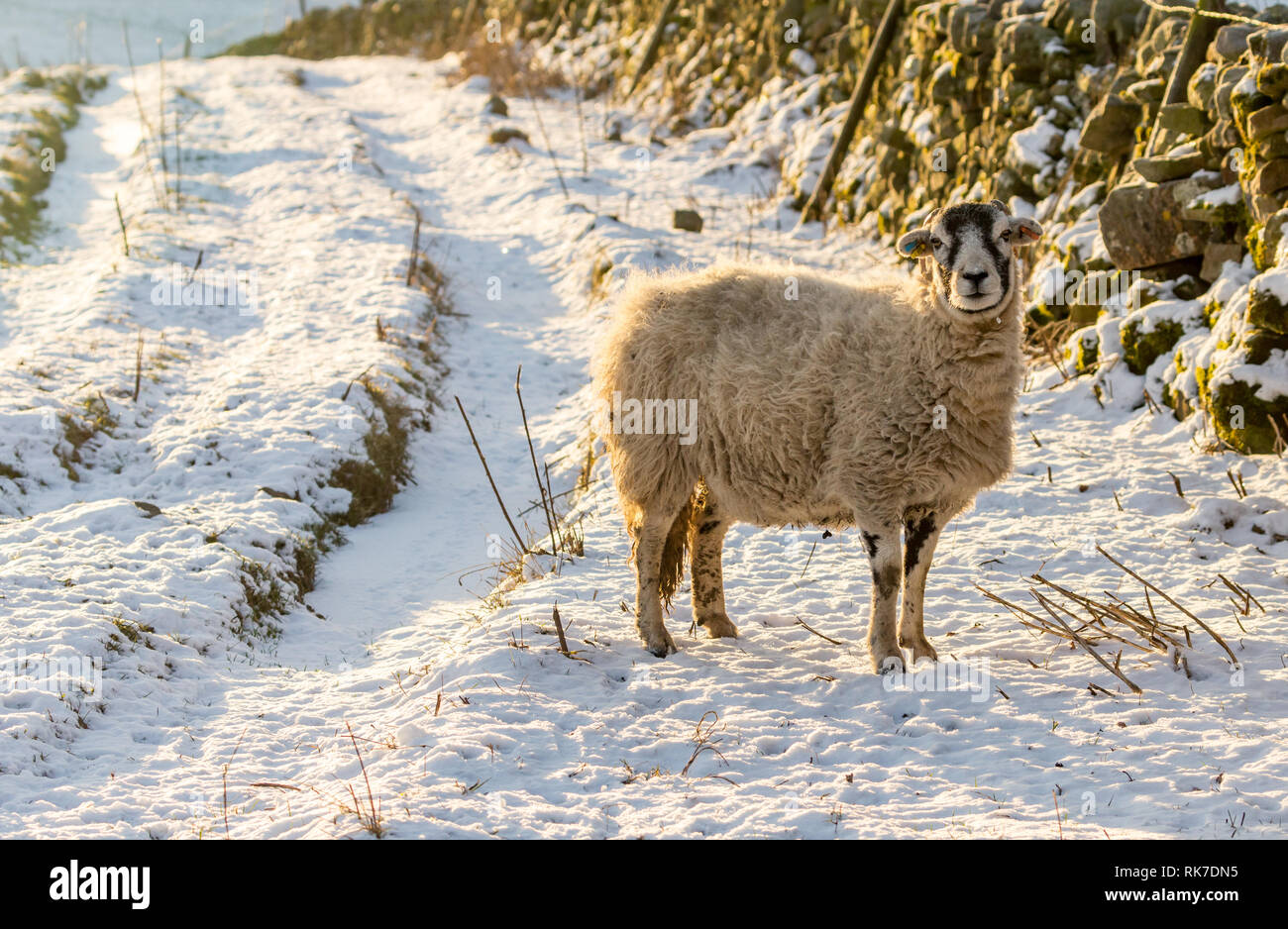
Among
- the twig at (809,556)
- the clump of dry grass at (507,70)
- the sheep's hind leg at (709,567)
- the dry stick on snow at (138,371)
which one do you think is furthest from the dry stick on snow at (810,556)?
the clump of dry grass at (507,70)

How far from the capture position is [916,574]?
571cm

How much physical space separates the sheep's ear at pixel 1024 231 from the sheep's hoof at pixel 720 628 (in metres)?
2.81

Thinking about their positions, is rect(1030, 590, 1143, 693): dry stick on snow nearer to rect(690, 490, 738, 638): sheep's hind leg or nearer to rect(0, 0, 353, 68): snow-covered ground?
rect(690, 490, 738, 638): sheep's hind leg

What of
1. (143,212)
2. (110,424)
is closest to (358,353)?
(110,424)

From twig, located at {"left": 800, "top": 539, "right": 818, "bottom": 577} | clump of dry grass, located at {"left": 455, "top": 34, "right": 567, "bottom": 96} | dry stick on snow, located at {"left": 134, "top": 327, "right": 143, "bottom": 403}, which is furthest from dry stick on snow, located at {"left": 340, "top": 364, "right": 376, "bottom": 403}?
clump of dry grass, located at {"left": 455, "top": 34, "right": 567, "bottom": 96}

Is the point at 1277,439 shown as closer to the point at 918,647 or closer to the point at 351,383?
the point at 918,647

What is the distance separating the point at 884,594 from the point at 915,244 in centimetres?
194

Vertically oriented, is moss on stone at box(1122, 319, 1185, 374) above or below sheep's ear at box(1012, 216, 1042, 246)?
below

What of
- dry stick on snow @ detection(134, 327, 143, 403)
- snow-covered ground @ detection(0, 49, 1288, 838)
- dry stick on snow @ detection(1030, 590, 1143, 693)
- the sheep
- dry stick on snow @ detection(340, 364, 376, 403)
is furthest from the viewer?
dry stick on snow @ detection(340, 364, 376, 403)

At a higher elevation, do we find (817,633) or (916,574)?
(916,574)

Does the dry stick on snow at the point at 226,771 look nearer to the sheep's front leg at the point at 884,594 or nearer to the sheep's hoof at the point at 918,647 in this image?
the sheep's front leg at the point at 884,594

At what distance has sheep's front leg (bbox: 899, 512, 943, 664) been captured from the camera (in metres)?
5.67

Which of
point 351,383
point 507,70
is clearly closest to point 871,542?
point 351,383

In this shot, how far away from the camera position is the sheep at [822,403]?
18.0 ft
